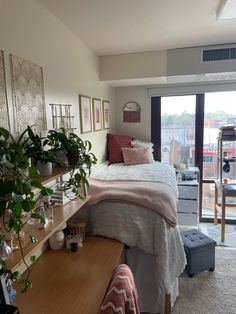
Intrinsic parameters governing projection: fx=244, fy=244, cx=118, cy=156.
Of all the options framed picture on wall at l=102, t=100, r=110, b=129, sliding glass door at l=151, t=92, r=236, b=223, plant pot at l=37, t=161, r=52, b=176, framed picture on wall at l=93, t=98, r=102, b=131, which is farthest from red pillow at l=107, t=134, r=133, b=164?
plant pot at l=37, t=161, r=52, b=176

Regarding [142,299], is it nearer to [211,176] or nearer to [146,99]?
[211,176]

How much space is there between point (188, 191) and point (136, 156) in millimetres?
875

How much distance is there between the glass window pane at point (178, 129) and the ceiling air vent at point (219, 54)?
95 cm

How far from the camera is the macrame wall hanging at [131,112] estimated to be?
12.6ft

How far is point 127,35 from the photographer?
239 centimetres

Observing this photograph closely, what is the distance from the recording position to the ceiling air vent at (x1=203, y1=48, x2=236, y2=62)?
2719 mm

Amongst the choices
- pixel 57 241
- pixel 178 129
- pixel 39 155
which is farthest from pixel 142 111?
pixel 39 155

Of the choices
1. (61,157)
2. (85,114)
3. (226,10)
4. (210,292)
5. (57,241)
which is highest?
(226,10)

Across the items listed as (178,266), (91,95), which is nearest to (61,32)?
(91,95)

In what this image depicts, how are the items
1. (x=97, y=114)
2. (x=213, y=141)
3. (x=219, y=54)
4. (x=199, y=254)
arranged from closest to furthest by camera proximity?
(x=199, y=254), (x=219, y=54), (x=97, y=114), (x=213, y=141)

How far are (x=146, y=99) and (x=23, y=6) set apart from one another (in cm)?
249

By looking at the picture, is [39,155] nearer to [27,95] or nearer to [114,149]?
[27,95]

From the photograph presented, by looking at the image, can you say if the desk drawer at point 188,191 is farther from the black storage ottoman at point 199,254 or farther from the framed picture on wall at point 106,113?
the framed picture on wall at point 106,113

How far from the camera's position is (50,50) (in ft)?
6.12
